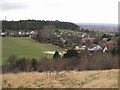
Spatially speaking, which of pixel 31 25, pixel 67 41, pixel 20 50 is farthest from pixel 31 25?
pixel 20 50

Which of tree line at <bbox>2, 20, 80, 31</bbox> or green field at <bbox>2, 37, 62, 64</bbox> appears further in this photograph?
tree line at <bbox>2, 20, 80, 31</bbox>

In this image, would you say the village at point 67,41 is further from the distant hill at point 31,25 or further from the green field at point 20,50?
the distant hill at point 31,25

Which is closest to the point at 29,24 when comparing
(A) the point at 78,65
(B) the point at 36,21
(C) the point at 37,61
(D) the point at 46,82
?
(B) the point at 36,21

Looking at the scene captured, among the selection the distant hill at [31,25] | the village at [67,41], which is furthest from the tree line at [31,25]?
the village at [67,41]

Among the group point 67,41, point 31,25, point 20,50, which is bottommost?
point 20,50

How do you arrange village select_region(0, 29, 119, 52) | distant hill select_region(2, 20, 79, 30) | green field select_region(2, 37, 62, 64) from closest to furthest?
green field select_region(2, 37, 62, 64)
village select_region(0, 29, 119, 52)
distant hill select_region(2, 20, 79, 30)

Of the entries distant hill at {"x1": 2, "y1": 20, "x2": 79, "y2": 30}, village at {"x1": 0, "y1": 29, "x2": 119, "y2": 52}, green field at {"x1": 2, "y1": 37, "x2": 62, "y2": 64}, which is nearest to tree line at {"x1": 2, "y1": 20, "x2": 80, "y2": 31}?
distant hill at {"x1": 2, "y1": 20, "x2": 79, "y2": 30}

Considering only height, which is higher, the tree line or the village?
the tree line

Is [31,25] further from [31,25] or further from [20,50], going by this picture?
[20,50]

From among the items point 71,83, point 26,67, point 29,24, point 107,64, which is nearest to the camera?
point 71,83

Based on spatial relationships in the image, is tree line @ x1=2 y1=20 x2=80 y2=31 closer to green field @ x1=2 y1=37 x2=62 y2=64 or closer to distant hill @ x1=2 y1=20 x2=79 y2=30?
distant hill @ x1=2 y1=20 x2=79 y2=30

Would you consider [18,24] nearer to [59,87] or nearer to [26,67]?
[26,67]
